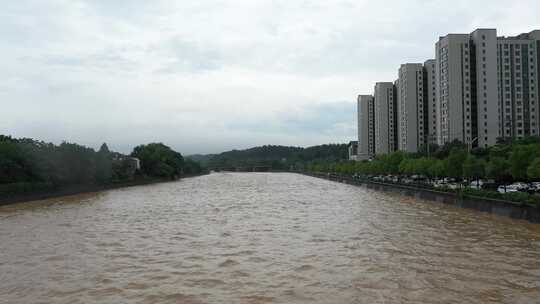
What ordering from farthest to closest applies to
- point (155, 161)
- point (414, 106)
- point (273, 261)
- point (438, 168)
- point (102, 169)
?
1. point (414, 106)
2. point (155, 161)
3. point (102, 169)
4. point (438, 168)
5. point (273, 261)

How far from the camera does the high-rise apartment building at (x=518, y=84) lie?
86500 millimetres

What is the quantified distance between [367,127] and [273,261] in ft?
413

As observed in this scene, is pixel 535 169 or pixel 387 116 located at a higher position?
pixel 387 116

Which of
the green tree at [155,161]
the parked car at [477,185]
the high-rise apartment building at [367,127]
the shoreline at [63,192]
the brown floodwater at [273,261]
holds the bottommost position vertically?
the brown floodwater at [273,261]

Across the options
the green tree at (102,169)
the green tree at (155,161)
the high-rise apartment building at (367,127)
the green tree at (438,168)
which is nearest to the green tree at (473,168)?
the green tree at (438,168)

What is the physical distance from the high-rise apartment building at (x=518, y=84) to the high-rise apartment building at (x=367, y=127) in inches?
1901

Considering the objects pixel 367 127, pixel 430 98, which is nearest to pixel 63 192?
pixel 430 98

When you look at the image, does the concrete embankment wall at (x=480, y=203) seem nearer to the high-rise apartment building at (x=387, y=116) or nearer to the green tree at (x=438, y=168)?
the green tree at (x=438, y=168)

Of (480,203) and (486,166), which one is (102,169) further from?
(480,203)

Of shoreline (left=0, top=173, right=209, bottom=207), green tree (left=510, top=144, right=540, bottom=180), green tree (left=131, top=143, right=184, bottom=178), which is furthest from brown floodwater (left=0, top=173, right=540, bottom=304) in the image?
green tree (left=131, top=143, right=184, bottom=178)

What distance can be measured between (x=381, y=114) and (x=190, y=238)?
105m

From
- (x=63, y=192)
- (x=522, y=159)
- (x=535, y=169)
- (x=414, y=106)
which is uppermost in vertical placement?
(x=414, y=106)

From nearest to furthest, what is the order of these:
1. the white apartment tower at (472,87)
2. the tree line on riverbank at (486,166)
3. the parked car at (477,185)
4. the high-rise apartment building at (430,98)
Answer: the tree line on riverbank at (486,166) < the parked car at (477,185) < the white apartment tower at (472,87) < the high-rise apartment building at (430,98)

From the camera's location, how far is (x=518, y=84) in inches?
3465
